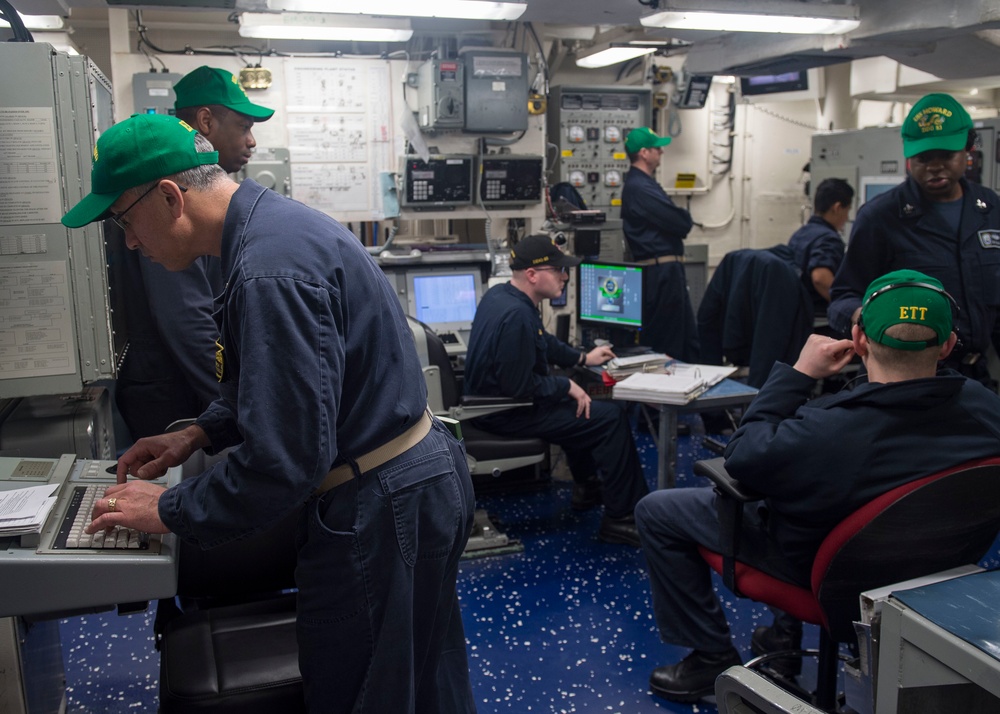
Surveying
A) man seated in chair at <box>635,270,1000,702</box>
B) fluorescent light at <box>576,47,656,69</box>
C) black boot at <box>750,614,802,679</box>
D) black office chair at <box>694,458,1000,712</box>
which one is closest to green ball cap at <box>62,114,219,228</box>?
man seated in chair at <box>635,270,1000,702</box>

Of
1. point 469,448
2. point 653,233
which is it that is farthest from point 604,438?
point 653,233

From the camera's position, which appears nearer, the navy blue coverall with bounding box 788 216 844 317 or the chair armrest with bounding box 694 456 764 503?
the chair armrest with bounding box 694 456 764 503

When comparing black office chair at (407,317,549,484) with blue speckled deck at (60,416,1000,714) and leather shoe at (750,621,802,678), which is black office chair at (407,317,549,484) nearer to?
blue speckled deck at (60,416,1000,714)

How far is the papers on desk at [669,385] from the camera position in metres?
3.45

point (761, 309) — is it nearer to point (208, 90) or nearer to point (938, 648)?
point (208, 90)

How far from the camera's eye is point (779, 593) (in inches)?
91.7

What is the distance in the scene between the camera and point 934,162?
116 inches

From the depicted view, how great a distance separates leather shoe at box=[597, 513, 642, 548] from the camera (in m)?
3.80

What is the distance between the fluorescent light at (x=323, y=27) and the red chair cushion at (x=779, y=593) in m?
3.26

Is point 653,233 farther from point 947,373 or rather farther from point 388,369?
point 388,369

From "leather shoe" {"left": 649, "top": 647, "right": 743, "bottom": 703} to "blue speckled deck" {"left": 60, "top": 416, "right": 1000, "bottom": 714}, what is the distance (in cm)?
3

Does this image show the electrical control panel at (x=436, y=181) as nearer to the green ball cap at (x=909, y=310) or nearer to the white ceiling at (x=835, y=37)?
the white ceiling at (x=835, y=37)

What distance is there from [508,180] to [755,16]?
1705 millimetres

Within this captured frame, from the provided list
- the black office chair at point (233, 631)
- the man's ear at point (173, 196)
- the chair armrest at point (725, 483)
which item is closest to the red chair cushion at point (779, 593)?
the chair armrest at point (725, 483)
